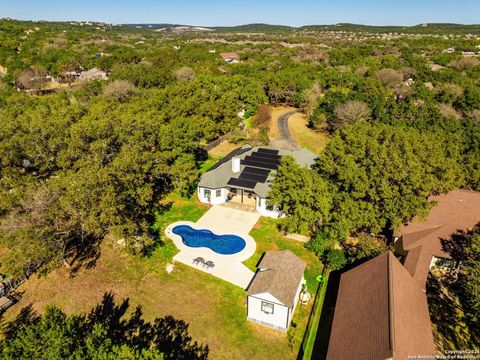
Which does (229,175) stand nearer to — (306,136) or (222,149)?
(222,149)

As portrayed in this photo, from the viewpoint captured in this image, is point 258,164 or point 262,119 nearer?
point 258,164

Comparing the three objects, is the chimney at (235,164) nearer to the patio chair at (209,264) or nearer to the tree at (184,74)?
the patio chair at (209,264)

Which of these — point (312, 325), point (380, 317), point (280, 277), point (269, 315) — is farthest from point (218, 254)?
point (380, 317)

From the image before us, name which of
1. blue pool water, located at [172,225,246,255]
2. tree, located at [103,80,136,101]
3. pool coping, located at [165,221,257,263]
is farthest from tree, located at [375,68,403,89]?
blue pool water, located at [172,225,246,255]

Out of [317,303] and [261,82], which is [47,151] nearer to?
[317,303]

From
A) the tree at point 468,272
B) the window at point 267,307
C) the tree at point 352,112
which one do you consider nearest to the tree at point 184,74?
the tree at point 352,112

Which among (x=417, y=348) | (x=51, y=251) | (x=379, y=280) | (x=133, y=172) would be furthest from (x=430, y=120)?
(x=51, y=251)

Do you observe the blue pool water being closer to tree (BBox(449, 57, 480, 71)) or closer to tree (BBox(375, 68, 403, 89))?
tree (BBox(375, 68, 403, 89))
